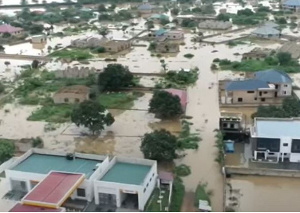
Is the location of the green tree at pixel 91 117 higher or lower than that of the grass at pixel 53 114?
higher

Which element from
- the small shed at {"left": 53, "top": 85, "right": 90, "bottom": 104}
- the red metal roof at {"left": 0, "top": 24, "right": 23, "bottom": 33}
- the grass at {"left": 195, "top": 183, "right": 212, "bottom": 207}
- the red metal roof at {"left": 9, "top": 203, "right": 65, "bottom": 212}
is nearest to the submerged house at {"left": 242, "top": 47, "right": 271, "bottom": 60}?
the small shed at {"left": 53, "top": 85, "right": 90, "bottom": 104}

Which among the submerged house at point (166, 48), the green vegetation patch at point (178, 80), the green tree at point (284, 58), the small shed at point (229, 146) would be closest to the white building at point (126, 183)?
the small shed at point (229, 146)

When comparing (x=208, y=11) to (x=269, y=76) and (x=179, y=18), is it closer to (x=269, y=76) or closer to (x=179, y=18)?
(x=179, y=18)

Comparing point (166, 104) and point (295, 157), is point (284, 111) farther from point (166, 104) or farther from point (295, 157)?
point (166, 104)

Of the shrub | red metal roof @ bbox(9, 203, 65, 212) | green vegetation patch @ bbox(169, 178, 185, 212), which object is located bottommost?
the shrub

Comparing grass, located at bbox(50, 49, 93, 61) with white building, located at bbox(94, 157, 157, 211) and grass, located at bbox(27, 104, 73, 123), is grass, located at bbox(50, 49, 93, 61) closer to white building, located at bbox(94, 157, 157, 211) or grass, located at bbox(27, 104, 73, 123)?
grass, located at bbox(27, 104, 73, 123)

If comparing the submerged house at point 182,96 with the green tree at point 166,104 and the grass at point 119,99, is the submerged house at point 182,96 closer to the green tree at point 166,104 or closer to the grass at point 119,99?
the green tree at point 166,104
